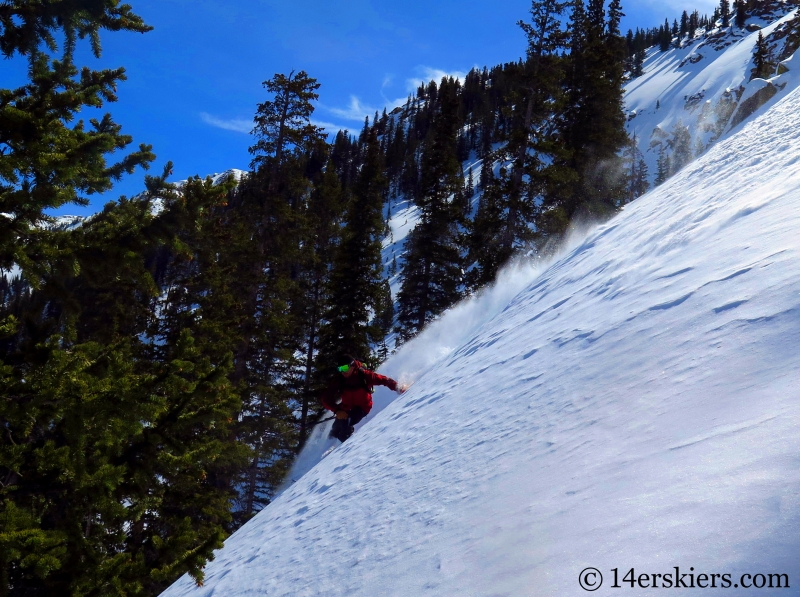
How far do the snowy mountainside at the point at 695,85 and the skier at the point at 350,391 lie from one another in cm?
8358

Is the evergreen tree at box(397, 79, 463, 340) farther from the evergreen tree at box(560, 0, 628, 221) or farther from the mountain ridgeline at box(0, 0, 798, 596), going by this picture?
the evergreen tree at box(560, 0, 628, 221)

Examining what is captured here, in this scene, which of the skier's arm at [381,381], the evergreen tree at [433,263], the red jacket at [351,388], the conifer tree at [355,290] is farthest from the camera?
the evergreen tree at [433,263]

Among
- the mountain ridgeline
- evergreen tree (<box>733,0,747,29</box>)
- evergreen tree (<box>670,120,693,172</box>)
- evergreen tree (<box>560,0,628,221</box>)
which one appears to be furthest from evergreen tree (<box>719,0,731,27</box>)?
evergreen tree (<box>560,0,628,221</box>)

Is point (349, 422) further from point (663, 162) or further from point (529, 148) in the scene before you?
point (663, 162)

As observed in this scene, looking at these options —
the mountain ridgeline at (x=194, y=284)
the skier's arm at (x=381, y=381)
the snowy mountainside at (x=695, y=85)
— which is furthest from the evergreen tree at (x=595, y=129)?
the snowy mountainside at (x=695, y=85)

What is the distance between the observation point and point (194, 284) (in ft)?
60.0

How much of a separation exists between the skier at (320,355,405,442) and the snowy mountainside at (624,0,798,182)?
83581mm

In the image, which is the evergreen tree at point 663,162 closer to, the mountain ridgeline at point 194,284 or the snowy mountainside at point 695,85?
the snowy mountainside at point 695,85

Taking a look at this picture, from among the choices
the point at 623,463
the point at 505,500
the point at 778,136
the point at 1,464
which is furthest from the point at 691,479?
the point at 778,136

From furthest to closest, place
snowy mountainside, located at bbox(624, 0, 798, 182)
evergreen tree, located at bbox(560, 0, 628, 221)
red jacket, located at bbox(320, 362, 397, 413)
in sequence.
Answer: snowy mountainside, located at bbox(624, 0, 798, 182)
evergreen tree, located at bbox(560, 0, 628, 221)
red jacket, located at bbox(320, 362, 397, 413)

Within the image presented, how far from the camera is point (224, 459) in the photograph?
6121mm

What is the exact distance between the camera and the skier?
10500 mm

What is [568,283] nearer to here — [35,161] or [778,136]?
[778,136]

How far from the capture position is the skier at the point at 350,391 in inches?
413
